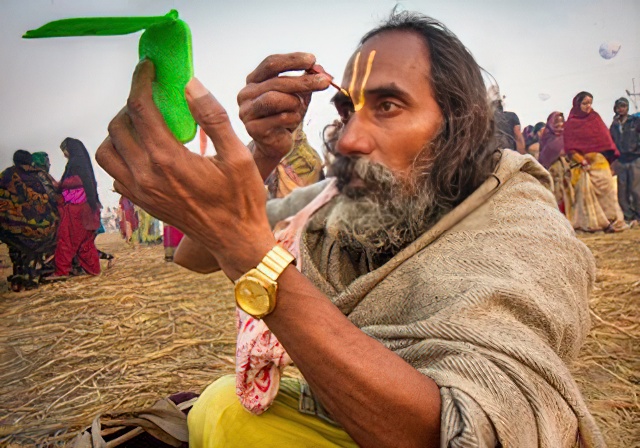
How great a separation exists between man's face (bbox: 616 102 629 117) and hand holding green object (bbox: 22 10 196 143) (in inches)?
505

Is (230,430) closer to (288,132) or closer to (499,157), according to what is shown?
(288,132)

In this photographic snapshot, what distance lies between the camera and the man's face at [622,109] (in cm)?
1140

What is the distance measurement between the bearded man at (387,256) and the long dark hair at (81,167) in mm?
5954

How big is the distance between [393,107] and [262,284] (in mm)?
960

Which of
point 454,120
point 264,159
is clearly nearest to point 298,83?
point 264,159

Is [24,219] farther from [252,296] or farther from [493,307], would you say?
[493,307]

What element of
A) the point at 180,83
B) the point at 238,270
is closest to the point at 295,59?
the point at 180,83

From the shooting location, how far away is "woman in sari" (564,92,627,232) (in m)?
9.99

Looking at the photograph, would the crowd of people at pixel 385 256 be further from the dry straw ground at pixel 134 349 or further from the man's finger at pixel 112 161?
the dry straw ground at pixel 134 349

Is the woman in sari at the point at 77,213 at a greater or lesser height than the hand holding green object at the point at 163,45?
lesser

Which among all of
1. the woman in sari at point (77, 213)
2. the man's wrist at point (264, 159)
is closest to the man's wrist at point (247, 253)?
the man's wrist at point (264, 159)

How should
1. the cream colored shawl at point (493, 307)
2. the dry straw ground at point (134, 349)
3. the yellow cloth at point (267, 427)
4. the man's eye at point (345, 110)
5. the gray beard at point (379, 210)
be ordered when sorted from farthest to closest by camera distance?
the dry straw ground at point (134, 349)
the man's eye at point (345, 110)
the gray beard at point (379, 210)
the yellow cloth at point (267, 427)
the cream colored shawl at point (493, 307)

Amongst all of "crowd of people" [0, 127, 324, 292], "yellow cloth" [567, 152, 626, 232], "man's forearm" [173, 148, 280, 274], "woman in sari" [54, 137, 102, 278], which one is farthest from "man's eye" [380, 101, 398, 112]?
"yellow cloth" [567, 152, 626, 232]

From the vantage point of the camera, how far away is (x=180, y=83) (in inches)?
36.5
